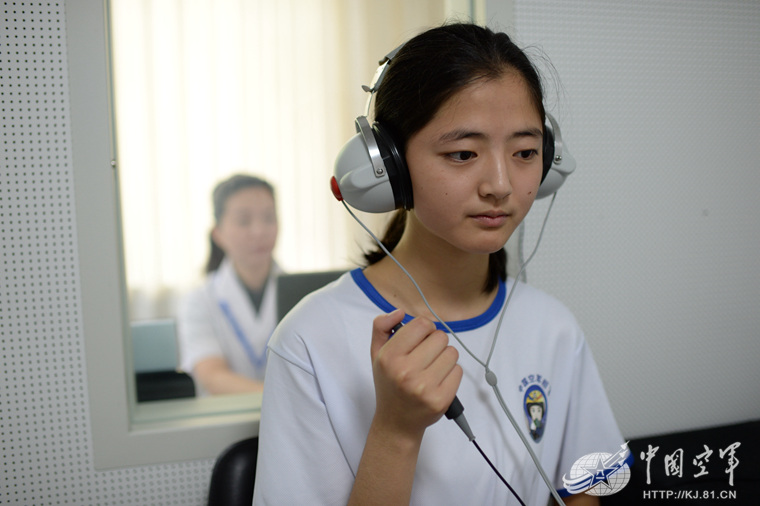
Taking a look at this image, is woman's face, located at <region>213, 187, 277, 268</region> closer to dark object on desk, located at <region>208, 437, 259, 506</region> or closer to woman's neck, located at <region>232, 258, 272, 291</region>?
woman's neck, located at <region>232, 258, 272, 291</region>

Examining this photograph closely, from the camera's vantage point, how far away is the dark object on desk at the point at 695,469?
37.5 inches

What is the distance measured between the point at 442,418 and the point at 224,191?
6.86 feet

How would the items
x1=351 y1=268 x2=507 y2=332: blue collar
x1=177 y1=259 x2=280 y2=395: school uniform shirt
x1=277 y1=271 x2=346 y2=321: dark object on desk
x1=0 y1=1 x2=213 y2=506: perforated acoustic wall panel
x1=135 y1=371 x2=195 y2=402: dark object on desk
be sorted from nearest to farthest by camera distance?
x1=351 y1=268 x2=507 y2=332: blue collar → x1=0 y1=1 x2=213 y2=506: perforated acoustic wall panel → x1=135 y1=371 x2=195 y2=402: dark object on desk → x1=277 y1=271 x2=346 y2=321: dark object on desk → x1=177 y1=259 x2=280 y2=395: school uniform shirt

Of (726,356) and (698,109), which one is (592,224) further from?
(726,356)

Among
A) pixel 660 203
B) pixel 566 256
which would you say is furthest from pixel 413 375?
pixel 660 203

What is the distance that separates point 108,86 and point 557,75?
0.95 meters

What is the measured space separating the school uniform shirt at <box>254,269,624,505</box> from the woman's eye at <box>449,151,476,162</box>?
0.84ft

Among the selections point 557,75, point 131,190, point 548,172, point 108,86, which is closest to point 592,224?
point 557,75

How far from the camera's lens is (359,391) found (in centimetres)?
77

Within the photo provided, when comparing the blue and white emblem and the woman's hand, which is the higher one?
the woman's hand

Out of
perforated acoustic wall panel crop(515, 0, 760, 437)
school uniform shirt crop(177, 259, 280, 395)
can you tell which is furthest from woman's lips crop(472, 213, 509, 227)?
school uniform shirt crop(177, 259, 280, 395)

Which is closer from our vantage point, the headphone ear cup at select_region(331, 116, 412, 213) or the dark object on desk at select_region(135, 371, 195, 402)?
the headphone ear cup at select_region(331, 116, 412, 213)

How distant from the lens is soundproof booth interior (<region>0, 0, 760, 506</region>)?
94 cm

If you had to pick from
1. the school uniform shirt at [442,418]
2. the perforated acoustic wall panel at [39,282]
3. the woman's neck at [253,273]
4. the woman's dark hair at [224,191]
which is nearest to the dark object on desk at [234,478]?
the school uniform shirt at [442,418]
